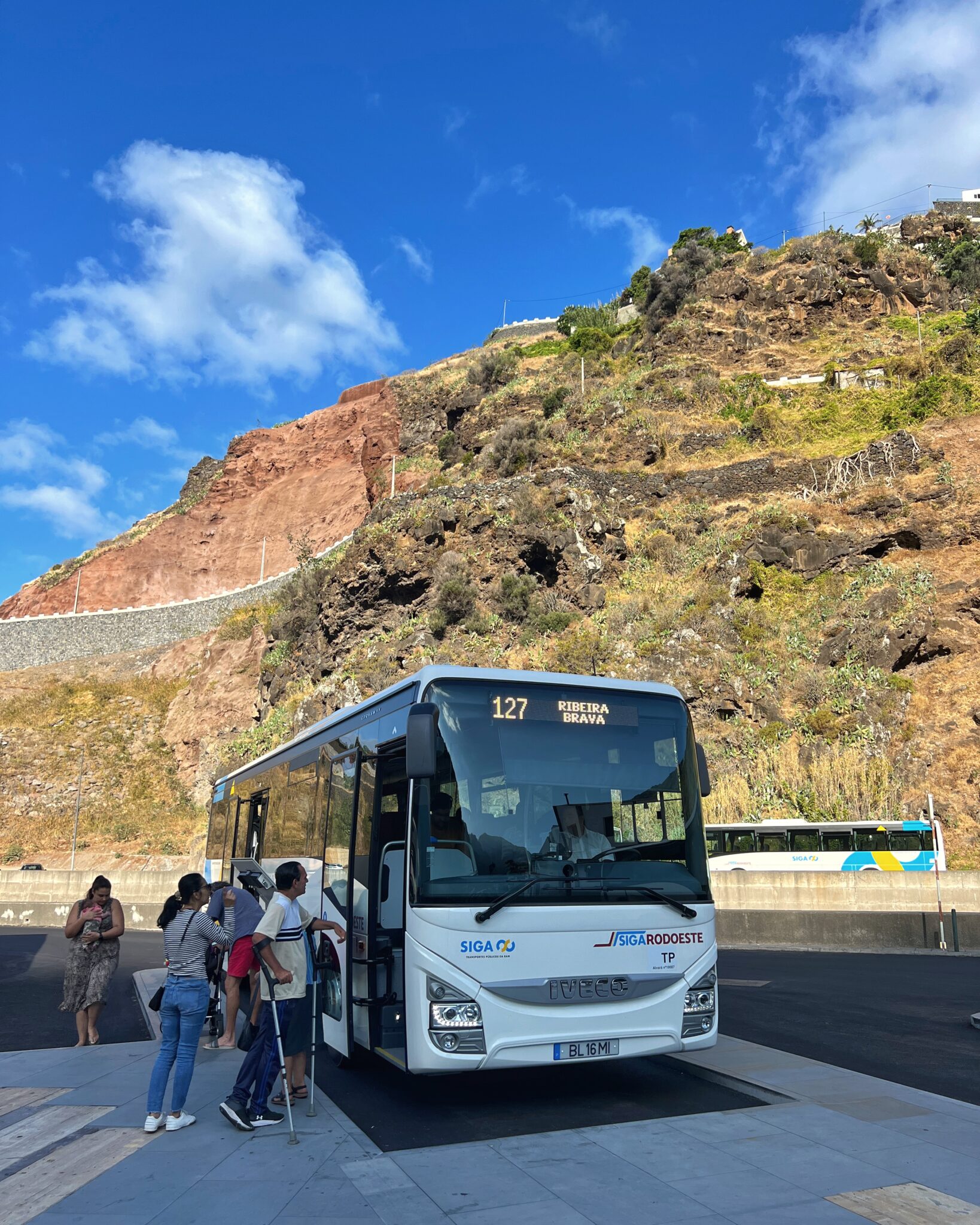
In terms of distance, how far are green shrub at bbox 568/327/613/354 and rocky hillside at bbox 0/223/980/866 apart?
8332mm

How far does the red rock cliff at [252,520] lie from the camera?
76.4 m

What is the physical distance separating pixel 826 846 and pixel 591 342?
51686 millimetres

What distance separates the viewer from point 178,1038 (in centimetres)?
630

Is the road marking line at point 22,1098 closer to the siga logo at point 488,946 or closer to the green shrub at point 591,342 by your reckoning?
the siga logo at point 488,946

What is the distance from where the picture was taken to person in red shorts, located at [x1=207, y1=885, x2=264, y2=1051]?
815cm

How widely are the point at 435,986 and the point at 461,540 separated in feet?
110

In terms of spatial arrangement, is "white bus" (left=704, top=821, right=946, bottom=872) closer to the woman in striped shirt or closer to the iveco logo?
the iveco logo

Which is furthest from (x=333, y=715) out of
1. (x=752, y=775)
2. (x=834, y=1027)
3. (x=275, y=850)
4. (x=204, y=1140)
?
(x=752, y=775)

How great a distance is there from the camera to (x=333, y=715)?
9.51 m

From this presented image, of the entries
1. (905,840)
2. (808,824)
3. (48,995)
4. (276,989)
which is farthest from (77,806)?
(276,989)

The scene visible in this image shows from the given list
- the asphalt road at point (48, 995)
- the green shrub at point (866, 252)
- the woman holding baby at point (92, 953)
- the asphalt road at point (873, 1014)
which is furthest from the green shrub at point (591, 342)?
the woman holding baby at point (92, 953)

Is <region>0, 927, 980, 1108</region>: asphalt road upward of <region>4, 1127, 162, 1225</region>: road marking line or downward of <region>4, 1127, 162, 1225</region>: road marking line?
downward

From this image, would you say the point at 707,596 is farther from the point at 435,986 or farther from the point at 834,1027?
the point at 435,986

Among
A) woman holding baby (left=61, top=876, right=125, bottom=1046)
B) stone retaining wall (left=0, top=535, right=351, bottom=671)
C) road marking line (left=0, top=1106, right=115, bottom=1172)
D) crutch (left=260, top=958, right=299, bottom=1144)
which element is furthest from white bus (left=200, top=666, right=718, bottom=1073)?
stone retaining wall (left=0, top=535, right=351, bottom=671)
